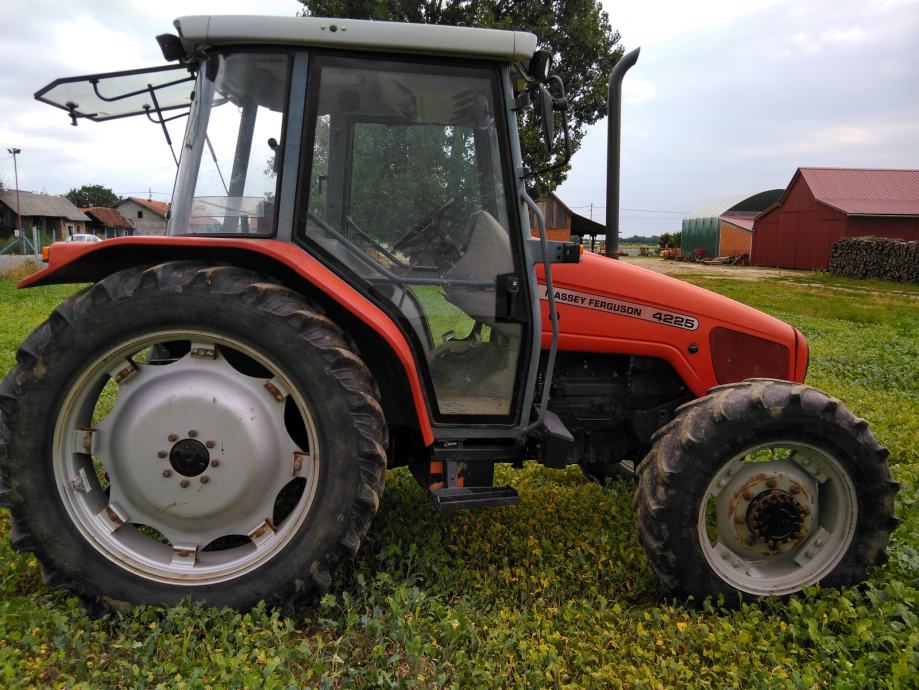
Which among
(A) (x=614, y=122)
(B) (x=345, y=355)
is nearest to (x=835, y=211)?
(A) (x=614, y=122)

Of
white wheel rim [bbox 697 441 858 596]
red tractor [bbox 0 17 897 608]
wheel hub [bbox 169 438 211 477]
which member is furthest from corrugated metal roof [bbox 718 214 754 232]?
wheel hub [bbox 169 438 211 477]

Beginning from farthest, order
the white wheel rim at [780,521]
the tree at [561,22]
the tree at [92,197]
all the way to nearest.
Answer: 1. the tree at [92,197]
2. the tree at [561,22]
3. the white wheel rim at [780,521]

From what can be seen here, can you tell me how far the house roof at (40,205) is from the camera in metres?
49.9

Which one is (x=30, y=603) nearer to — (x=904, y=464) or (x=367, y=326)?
(x=367, y=326)

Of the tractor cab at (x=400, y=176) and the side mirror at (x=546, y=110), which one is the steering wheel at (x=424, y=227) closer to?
the tractor cab at (x=400, y=176)

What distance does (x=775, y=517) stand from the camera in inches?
123

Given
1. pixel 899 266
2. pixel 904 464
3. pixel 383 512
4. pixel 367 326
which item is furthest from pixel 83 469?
pixel 899 266

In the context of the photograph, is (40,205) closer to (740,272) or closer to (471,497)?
(740,272)

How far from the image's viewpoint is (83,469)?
2838mm

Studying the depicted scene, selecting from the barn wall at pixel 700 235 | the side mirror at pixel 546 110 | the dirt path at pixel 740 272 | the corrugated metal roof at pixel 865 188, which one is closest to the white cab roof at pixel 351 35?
the side mirror at pixel 546 110

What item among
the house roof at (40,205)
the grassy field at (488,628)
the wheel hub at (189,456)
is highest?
the house roof at (40,205)

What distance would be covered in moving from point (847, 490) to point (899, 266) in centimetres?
2606

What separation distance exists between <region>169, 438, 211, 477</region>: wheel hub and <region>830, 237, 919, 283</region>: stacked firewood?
89.0ft

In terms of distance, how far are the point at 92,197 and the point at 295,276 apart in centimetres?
9468
